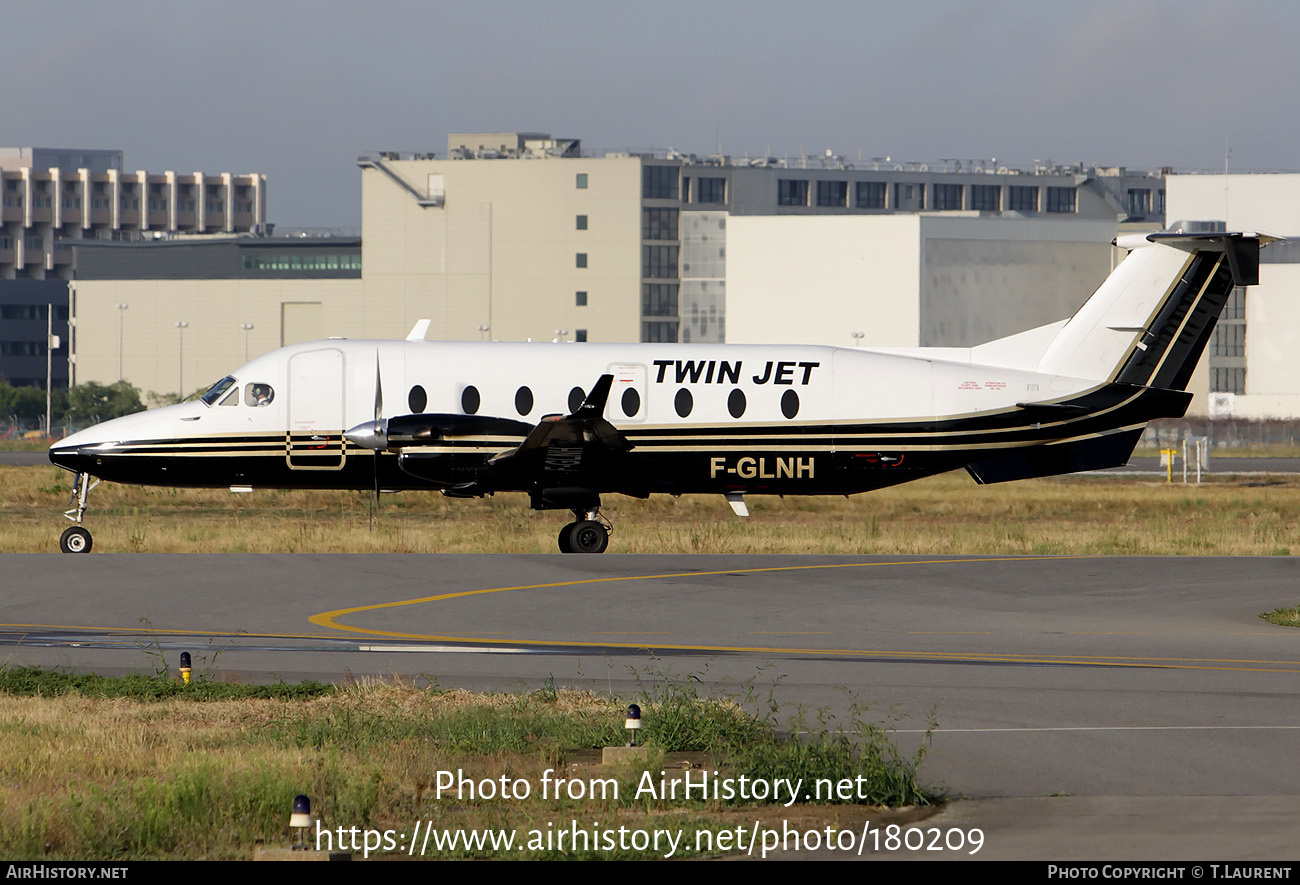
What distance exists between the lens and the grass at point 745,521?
31.3 metres

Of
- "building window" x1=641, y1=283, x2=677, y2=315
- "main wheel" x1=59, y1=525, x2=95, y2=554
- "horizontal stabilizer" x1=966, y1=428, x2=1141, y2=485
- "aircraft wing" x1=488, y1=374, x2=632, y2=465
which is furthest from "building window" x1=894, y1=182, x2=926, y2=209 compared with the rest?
"main wheel" x1=59, y1=525, x2=95, y2=554

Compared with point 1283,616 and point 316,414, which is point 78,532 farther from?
point 1283,616

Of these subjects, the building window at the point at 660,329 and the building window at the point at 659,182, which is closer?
the building window at the point at 659,182

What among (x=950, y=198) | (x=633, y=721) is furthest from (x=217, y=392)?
(x=950, y=198)

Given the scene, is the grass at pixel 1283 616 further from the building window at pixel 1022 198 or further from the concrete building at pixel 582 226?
the building window at pixel 1022 198

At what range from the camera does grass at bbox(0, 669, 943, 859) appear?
33.9 feet

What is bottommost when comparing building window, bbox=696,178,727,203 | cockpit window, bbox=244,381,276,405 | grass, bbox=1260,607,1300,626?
grass, bbox=1260,607,1300,626

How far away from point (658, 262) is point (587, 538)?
361 ft

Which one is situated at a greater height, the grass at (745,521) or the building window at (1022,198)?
the building window at (1022,198)

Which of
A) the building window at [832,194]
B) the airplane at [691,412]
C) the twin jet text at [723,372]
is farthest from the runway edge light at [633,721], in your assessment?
the building window at [832,194]

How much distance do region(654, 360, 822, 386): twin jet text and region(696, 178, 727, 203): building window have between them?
364 feet

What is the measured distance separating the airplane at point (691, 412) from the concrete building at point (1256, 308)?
85.5 m

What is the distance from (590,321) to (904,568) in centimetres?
11203

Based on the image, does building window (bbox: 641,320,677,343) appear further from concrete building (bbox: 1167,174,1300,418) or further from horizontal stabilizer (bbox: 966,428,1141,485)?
horizontal stabilizer (bbox: 966,428,1141,485)
